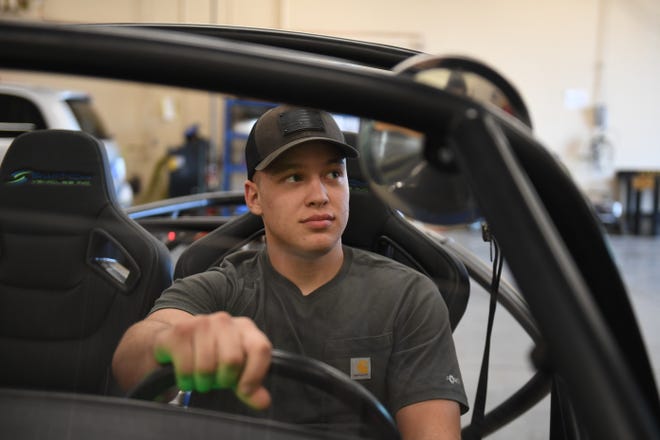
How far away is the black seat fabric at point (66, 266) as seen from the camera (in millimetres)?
817

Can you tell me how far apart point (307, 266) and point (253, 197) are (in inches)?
9.0

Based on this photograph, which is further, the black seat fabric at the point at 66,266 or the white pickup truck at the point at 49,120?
the white pickup truck at the point at 49,120

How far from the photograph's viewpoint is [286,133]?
3.59 ft

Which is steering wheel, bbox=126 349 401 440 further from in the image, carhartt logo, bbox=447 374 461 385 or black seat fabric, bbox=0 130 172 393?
carhartt logo, bbox=447 374 461 385

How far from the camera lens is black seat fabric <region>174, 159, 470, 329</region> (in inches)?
50.6

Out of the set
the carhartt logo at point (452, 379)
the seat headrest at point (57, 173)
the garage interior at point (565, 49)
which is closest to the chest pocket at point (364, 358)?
the carhartt logo at point (452, 379)

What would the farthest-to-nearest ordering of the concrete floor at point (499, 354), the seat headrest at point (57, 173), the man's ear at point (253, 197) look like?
the man's ear at point (253, 197) → the seat headrest at point (57, 173) → the concrete floor at point (499, 354)

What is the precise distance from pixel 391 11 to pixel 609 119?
303cm

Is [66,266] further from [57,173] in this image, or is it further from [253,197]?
[253,197]

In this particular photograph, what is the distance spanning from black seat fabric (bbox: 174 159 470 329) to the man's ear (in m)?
0.09

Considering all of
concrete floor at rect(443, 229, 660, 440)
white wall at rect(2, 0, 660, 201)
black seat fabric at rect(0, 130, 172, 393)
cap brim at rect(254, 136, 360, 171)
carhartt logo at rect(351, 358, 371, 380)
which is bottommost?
concrete floor at rect(443, 229, 660, 440)

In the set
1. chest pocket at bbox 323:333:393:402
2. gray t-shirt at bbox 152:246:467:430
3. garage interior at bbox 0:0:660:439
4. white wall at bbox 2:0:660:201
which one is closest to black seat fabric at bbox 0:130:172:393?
gray t-shirt at bbox 152:246:467:430

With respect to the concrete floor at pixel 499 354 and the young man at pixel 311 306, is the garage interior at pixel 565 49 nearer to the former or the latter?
the concrete floor at pixel 499 354

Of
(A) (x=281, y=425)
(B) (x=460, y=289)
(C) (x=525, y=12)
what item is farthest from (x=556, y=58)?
(A) (x=281, y=425)
